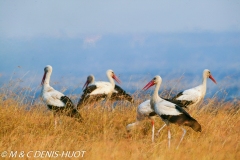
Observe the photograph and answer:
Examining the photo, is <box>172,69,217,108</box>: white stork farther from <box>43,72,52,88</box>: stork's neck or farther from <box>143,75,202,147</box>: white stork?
<box>43,72,52,88</box>: stork's neck

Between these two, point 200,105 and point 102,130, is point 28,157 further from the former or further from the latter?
point 200,105

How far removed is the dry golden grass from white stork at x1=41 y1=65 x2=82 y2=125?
178 millimetres

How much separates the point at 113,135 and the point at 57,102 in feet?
5.01

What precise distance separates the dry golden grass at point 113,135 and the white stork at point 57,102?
0.59 feet

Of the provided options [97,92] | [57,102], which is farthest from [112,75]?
[57,102]

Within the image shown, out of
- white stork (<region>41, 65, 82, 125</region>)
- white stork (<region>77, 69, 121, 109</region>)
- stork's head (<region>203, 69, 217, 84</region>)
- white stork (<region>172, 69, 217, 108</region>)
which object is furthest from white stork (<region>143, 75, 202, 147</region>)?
stork's head (<region>203, 69, 217, 84</region>)

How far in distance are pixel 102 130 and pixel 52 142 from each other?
1.49 metres

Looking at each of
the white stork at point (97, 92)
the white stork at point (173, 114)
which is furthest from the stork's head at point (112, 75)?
the white stork at point (173, 114)

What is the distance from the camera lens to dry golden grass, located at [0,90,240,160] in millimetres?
6781

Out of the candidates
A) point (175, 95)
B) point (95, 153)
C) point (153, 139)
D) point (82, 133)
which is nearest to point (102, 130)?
point (82, 133)

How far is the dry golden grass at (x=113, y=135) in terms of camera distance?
678 cm

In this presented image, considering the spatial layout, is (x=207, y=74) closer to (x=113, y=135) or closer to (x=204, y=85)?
(x=204, y=85)

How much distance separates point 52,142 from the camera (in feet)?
24.3

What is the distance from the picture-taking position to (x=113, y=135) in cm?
842
